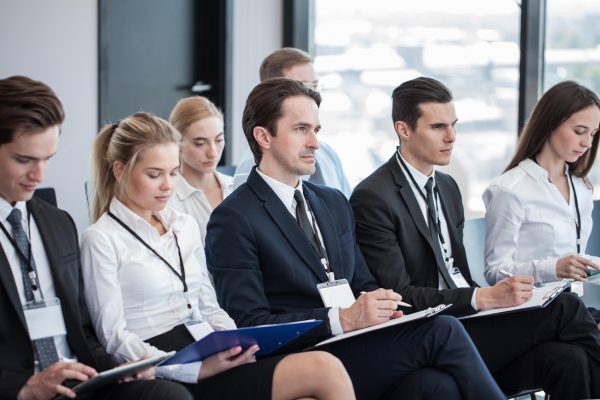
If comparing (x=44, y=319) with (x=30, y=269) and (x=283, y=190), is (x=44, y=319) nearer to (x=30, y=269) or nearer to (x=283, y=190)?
(x=30, y=269)

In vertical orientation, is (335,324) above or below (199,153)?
below

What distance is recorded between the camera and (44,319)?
2445 mm

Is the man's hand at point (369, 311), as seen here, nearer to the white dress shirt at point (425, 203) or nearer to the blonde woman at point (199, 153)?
the white dress shirt at point (425, 203)

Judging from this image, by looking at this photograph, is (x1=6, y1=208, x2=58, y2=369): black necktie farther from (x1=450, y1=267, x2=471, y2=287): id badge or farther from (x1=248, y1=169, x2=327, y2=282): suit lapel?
(x1=450, y1=267, x2=471, y2=287): id badge

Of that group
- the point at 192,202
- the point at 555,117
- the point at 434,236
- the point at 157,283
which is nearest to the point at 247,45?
the point at 192,202

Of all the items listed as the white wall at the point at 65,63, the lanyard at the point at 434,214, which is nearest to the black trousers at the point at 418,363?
the lanyard at the point at 434,214

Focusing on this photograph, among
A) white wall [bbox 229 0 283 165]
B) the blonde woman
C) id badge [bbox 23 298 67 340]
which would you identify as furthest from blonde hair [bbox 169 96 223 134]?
white wall [bbox 229 0 283 165]

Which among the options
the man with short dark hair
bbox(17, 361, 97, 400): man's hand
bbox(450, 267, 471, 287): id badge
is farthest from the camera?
the man with short dark hair

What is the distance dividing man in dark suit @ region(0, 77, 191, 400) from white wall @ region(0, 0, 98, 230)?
10.3 ft

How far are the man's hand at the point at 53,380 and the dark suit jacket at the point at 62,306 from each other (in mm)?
33

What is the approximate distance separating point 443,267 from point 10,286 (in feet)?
5.32

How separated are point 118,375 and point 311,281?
95 centimetres

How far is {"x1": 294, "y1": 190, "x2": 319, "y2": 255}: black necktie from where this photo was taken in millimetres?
3152

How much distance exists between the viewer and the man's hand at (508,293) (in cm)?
319
